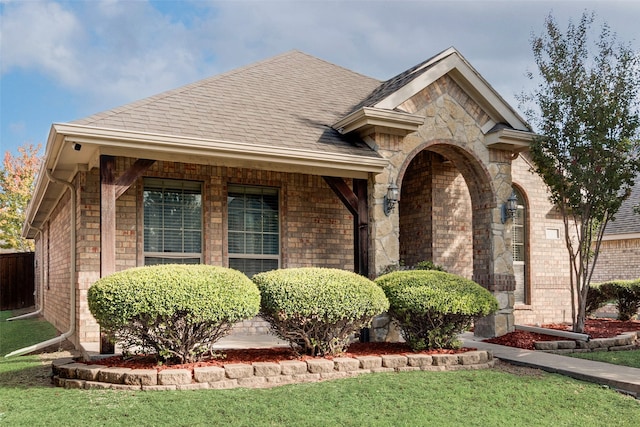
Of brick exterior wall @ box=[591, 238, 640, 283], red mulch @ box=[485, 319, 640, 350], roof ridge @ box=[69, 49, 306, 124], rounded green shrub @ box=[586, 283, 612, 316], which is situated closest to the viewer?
roof ridge @ box=[69, 49, 306, 124]

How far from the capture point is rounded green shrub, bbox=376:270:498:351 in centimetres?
771

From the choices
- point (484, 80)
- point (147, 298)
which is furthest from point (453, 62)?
point (147, 298)

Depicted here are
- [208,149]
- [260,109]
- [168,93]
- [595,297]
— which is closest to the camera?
[208,149]

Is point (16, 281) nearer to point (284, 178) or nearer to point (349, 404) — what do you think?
point (284, 178)

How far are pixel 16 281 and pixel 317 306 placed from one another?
2151 cm

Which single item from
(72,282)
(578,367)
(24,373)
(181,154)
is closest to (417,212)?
(578,367)

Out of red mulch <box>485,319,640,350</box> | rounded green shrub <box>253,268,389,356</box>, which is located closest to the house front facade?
red mulch <box>485,319,640,350</box>

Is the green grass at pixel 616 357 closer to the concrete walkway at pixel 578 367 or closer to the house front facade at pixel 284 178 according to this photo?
the concrete walkway at pixel 578 367

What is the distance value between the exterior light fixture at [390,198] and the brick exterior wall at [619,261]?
1213cm

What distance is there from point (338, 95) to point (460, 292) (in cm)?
609

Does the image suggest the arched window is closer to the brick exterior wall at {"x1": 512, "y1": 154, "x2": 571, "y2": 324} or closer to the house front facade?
the brick exterior wall at {"x1": 512, "y1": 154, "x2": 571, "y2": 324}

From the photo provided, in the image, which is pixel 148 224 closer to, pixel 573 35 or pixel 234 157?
pixel 234 157

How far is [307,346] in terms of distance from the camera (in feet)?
24.1

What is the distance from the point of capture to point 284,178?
10.9 m
